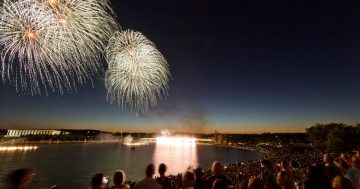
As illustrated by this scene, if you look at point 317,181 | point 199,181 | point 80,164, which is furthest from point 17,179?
point 80,164

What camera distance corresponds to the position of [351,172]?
7.25 metres

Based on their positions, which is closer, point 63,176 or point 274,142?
point 63,176

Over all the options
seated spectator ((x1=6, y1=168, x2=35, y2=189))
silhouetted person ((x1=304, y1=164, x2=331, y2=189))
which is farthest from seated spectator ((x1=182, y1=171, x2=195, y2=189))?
seated spectator ((x1=6, y1=168, x2=35, y2=189))

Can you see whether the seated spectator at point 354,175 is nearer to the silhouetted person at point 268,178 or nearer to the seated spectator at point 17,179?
the silhouetted person at point 268,178

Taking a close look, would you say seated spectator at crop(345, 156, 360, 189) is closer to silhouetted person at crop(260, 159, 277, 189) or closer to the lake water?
silhouetted person at crop(260, 159, 277, 189)

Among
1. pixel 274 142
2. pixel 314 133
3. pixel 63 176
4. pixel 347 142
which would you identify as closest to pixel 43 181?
pixel 63 176

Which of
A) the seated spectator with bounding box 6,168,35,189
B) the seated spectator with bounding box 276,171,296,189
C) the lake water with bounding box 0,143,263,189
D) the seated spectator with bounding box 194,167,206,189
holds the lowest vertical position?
the lake water with bounding box 0,143,263,189

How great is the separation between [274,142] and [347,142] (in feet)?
435

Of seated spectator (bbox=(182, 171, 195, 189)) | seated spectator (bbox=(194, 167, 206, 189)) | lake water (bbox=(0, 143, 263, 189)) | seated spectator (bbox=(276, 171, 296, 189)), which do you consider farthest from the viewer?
lake water (bbox=(0, 143, 263, 189))

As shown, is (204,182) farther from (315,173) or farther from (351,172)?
(351,172)

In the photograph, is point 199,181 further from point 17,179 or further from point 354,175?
point 354,175

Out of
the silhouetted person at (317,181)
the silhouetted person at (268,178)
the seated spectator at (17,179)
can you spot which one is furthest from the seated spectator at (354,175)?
the seated spectator at (17,179)

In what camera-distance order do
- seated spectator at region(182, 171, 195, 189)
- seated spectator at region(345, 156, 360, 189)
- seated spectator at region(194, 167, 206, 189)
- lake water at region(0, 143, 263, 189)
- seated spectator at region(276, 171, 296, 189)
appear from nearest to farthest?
seated spectator at region(182, 171, 195, 189), seated spectator at region(276, 171, 296, 189), seated spectator at region(194, 167, 206, 189), seated spectator at region(345, 156, 360, 189), lake water at region(0, 143, 263, 189)

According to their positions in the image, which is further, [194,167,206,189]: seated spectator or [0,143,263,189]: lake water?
[0,143,263,189]: lake water
